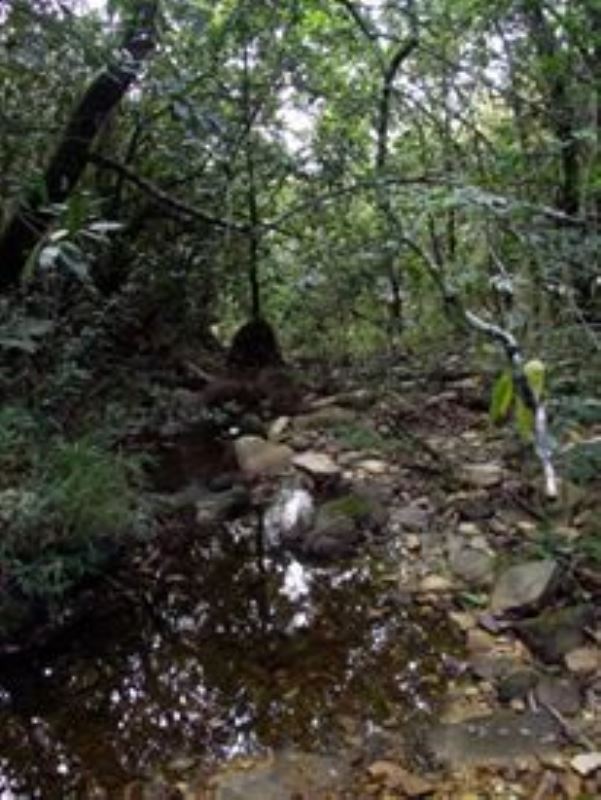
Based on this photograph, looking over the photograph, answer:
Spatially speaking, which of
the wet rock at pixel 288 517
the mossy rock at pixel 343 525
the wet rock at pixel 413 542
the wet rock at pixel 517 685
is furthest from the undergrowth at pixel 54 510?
the wet rock at pixel 517 685

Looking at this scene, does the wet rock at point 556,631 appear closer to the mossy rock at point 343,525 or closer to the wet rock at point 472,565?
the wet rock at point 472,565

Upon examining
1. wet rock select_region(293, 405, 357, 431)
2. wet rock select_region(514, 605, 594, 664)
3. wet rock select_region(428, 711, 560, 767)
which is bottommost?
wet rock select_region(428, 711, 560, 767)

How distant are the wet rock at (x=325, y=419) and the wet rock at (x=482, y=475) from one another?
874 millimetres

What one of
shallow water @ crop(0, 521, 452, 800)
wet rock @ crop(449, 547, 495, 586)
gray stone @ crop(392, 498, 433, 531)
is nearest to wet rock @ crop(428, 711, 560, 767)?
shallow water @ crop(0, 521, 452, 800)

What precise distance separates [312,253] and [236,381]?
0.99m

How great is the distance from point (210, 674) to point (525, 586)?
999 mm

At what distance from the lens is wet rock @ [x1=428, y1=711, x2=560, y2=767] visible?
7.07 ft

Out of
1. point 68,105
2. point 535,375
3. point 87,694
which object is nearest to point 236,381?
point 68,105

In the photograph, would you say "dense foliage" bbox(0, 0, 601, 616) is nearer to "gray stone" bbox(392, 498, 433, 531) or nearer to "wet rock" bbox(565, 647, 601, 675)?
"gray stone" bbox(392, 498, 433, 531)

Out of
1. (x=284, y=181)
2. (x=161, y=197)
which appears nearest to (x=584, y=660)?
(x=161, y=197)

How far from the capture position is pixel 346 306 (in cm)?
569

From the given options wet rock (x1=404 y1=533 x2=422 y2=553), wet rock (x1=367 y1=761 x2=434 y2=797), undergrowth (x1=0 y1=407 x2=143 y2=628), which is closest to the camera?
wet rock (x1=367 y1=761 x2=434 y2=797)

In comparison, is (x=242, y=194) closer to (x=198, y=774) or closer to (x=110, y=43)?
(x=110, y=43)

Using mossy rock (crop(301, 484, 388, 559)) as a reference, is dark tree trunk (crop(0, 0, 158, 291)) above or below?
above
